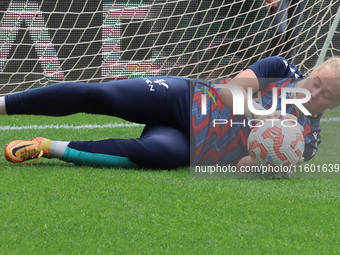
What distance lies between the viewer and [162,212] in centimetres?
144

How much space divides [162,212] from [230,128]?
729 millimetres

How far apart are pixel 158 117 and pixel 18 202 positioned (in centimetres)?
83

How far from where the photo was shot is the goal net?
4.38 metres

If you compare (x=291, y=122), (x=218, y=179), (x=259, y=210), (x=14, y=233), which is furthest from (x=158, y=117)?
(x=14, y=233)

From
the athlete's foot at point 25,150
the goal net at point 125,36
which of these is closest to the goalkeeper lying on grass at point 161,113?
the athlete's foot at point 25,150

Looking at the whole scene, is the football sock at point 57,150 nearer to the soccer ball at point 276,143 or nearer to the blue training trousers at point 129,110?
the blue training trousers at point 129,110

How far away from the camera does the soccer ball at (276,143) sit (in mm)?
1855

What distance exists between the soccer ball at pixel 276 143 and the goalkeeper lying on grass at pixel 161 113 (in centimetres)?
10

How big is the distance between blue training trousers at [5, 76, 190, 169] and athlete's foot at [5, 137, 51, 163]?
4.5 inches

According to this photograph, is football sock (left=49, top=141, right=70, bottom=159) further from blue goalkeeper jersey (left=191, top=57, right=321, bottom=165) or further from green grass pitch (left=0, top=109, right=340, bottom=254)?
blue goalkeeper jersey (left=191, top=57, right=321, bottom=165)

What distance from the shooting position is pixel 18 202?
151 centimetres

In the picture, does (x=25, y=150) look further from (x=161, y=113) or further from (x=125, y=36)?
(x=125, y=36)

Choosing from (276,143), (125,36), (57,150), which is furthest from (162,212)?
(125,36)

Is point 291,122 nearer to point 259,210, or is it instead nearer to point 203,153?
point 203,153
